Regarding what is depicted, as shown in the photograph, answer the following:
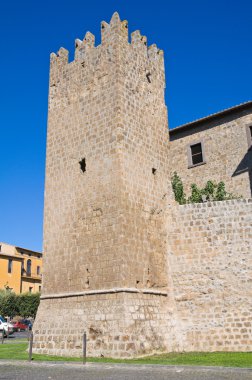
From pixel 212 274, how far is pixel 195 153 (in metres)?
9.69

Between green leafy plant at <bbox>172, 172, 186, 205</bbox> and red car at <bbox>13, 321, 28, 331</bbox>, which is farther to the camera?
red car at <bbox>13, 321, 28, 331</bbox>

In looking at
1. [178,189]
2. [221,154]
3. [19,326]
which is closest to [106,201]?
[178,189]

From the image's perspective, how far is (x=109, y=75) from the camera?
1440cm

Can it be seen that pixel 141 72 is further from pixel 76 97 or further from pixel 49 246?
pixel 49 246

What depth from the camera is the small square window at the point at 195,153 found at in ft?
71.1

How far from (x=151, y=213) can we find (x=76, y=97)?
16.7 feet

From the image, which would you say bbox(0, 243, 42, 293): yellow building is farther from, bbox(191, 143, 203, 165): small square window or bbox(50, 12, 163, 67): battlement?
bbox(50, 12, 163, 67): battlement

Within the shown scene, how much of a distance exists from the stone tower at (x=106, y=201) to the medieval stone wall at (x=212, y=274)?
577 mm

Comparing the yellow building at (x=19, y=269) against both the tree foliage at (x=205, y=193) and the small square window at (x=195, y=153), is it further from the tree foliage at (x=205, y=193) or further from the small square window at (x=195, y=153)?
the small square window at (x=195, y=153)

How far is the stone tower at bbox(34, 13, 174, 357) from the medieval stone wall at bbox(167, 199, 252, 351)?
577 mm

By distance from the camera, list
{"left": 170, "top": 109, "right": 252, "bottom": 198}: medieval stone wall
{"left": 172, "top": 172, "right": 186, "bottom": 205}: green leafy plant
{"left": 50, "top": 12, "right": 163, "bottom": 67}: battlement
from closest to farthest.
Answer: {"left": 50, "top": 12, "right": 163, "bottom": 67}: battlement → {"left": 170, "top": 109, "right": 252, "bottom": 198}: medieval stone wall → {"left": 172, "top": 172, "right": 186, "bottom": 205}: green leafy plant

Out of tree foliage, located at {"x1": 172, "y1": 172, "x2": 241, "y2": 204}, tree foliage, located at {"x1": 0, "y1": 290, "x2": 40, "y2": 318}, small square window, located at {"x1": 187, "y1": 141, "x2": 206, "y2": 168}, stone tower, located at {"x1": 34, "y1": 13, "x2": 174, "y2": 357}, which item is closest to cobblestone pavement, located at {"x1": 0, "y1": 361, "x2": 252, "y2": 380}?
stone tower, located at {"x1": 34, "y1": 13, "x2": 174, "y2": 357}

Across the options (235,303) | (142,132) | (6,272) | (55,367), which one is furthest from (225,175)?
(6,272)

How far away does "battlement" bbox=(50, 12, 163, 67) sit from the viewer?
1467 centimetres
